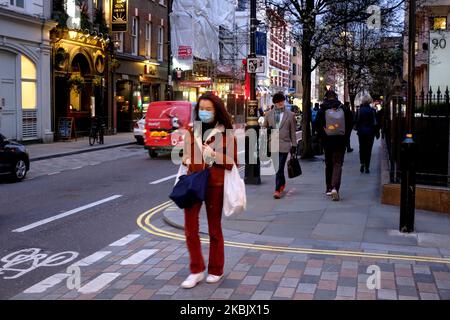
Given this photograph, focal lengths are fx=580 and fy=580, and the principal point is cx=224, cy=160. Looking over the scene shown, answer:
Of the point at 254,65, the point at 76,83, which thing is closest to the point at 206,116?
the point at 254,65

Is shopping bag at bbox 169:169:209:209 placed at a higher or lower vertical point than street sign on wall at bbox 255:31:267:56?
lower

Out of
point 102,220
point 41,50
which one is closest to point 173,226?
point 102,220

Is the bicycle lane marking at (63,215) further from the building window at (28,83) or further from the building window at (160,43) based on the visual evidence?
the building window at (160,43)

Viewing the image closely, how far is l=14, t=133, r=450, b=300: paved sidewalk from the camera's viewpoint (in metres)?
5.32

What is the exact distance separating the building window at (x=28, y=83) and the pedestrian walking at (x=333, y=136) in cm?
1666

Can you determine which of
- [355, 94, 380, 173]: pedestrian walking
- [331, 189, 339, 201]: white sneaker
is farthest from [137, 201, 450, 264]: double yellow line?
[355, 94, 380, 173]: pedestrian walking

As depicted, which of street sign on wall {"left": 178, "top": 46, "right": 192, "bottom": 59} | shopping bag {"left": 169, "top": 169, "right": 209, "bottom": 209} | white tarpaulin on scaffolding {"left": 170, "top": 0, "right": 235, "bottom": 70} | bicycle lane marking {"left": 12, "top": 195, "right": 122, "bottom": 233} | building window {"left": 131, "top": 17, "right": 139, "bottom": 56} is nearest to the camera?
shopping bag {"left": 169, "top": 169, "right": 209, "bottom": 209}

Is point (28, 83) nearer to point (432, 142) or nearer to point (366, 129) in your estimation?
point (366, 129)

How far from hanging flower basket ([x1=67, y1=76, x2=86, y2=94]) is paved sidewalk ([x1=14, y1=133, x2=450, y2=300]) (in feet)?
60.1

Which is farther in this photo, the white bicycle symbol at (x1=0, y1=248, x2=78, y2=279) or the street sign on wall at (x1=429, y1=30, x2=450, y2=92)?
the street sign on wall at (x1=429, y1=30, x2=450, y2=92)

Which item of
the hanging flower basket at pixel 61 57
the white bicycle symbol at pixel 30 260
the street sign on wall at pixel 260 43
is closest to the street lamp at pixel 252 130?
the street sign on wall at pixel 260 43

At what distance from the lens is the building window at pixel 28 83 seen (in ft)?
78.3

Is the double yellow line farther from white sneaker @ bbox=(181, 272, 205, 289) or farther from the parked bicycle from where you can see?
the parked bicycle
